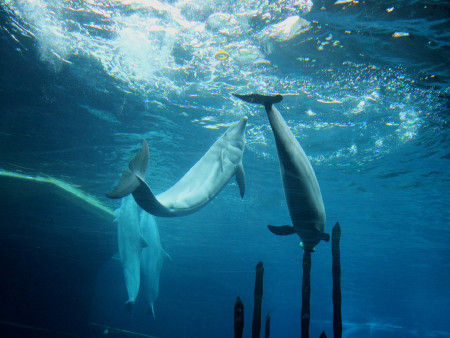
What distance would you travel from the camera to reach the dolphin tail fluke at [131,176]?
11.2ft

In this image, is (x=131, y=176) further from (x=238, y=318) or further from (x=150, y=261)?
(x=150, y=261)

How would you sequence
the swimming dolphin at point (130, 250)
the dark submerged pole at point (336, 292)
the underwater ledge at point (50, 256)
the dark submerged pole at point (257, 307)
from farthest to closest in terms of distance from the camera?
the underwater ledge at point (50, 256) < the swimming dolphin at point (130, 250) < the dark submerged pole at point (336, 292) < the dark submerged pole at point (257, 307)

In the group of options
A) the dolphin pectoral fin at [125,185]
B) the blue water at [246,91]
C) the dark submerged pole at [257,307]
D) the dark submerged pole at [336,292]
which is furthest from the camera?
the blue water at [246,91]

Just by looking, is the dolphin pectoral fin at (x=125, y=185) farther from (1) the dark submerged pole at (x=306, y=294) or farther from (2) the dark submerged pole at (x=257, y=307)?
(1) the dark submerged pole at (x=306, y=294)

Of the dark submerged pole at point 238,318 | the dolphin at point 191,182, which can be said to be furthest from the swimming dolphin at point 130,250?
the dark submerged pole at point 238,318

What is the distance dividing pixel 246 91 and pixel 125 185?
329 inches

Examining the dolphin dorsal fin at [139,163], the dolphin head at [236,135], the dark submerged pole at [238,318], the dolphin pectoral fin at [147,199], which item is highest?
the dolphin head at [236,135]

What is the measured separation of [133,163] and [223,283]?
→ 186 feet

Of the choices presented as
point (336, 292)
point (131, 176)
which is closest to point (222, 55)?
point (131, 176)

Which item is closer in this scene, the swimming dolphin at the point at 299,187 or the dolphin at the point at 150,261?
the swimming dolphin at the point at 299,187

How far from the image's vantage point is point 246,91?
10.9 m

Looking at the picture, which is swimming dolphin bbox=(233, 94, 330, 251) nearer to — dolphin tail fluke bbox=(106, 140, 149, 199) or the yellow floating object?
dolphin tail fluke bbox=(106, 140, 149, 199)

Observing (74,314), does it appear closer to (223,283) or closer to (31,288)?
(31,288)

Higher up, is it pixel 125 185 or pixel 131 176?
pixel 131 176
